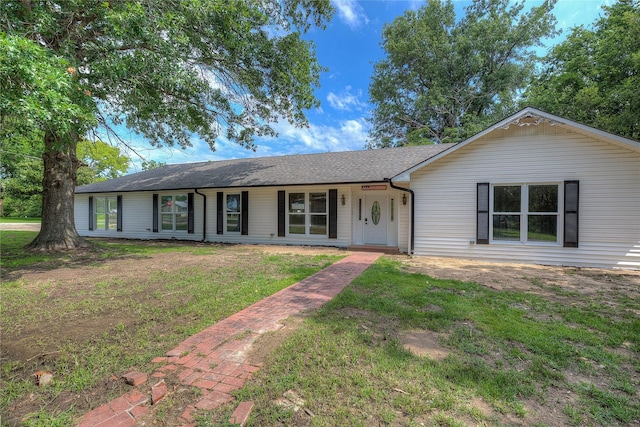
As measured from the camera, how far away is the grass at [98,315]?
243 centimetres

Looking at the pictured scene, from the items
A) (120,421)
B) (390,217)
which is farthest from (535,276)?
(120,421)

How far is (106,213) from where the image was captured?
16094mm

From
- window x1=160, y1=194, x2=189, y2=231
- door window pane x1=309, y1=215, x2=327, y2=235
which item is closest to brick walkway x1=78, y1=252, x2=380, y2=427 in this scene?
door window pane x1=309, y1=215, x2=327, y2=235

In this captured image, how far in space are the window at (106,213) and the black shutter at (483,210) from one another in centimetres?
1753

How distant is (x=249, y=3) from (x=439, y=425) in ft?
34.4

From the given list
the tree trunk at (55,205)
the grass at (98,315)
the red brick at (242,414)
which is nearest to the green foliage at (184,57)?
the tree trunk at (55,205)

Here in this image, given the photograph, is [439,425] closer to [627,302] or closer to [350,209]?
[627,302]

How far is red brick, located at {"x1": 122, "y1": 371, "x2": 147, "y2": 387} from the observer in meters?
2.50

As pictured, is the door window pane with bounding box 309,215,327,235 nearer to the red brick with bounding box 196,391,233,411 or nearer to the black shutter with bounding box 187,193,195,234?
the black shutter with bounding box 187,193,195,234

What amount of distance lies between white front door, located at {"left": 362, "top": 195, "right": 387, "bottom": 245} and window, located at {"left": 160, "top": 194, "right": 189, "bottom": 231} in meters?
8.75

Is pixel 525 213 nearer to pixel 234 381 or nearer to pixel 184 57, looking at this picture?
pixel 234 381

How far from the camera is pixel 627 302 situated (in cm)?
483

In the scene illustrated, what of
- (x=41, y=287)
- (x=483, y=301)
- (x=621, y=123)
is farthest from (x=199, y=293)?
(x=621, y=123)

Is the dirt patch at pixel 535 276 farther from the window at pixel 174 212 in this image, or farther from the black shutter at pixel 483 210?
the window at pixel 174 212
